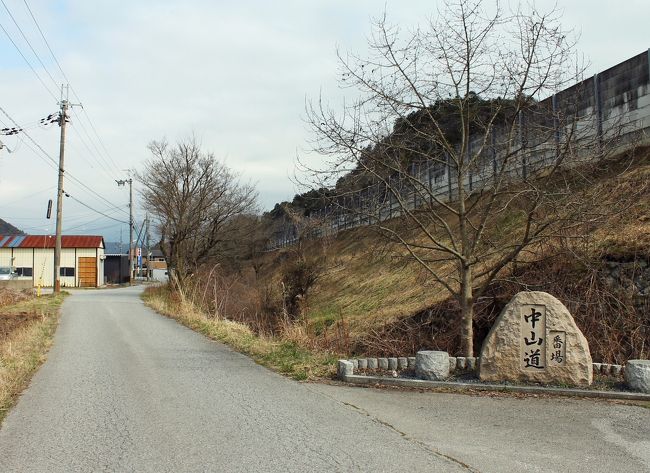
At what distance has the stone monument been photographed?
26.9 feet

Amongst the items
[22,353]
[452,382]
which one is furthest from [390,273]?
[452,382]

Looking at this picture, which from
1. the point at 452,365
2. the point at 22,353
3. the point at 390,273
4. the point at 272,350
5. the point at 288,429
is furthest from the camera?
the point at 390,273

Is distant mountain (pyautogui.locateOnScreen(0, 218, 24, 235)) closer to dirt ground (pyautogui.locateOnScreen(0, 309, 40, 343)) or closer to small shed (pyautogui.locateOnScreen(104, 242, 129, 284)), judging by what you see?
small shed (pyautogui.locateOnScreen(104, 242, 129, 284))

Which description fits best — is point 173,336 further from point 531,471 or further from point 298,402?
point 531,471

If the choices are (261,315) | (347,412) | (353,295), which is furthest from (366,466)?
(353,295)

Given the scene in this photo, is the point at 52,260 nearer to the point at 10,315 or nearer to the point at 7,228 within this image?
the point at 10,315

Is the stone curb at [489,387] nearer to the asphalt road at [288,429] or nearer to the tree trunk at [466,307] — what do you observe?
the asphalt road at [288,429]

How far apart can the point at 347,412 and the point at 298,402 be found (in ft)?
2.80

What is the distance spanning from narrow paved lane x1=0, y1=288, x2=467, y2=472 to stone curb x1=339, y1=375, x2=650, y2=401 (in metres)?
0.93

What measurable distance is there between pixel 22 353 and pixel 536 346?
9451 millimetres

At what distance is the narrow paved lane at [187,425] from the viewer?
5.21 metres

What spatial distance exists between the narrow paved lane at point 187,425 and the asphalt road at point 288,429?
2 centimetres

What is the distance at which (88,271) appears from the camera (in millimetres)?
56250

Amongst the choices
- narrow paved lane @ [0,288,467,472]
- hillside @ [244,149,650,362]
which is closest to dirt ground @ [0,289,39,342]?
narrow paved lane @ [0,288,467,472]
